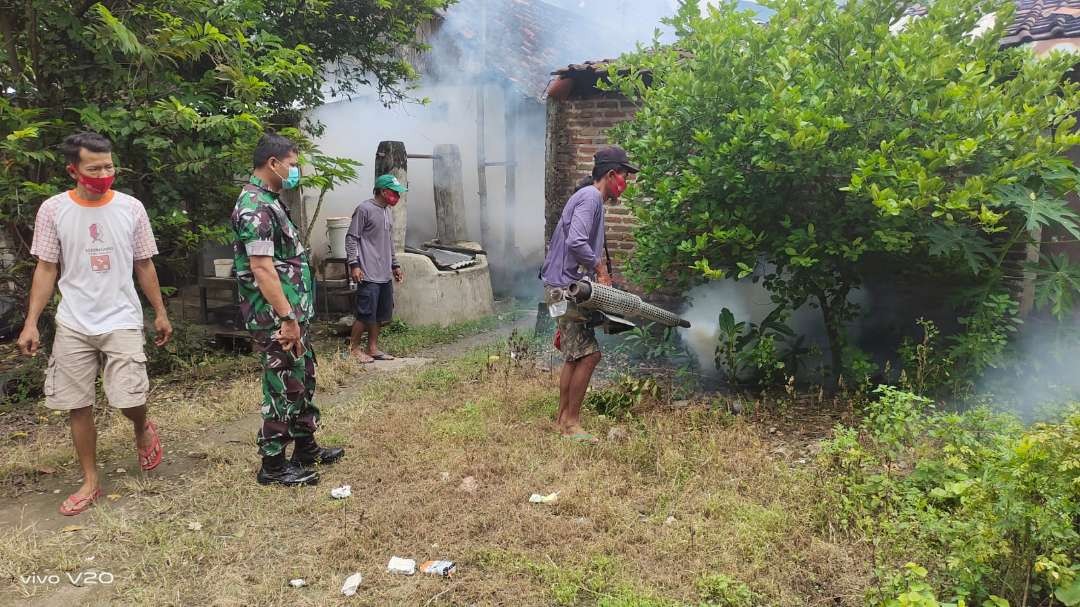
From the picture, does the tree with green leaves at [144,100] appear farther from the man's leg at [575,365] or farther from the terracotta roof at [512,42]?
the terracotta roof at [512,42]

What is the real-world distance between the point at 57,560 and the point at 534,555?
2.23 m

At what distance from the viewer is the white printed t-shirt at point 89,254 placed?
3760mm

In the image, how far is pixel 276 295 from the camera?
3.83 meters

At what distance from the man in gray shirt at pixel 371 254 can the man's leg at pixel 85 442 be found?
10.9ft

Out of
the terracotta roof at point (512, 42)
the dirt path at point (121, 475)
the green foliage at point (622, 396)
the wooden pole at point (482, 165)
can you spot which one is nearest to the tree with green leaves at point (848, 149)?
the green foliage at point (622, 396)

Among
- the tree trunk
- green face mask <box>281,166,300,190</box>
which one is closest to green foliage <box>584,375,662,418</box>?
the tree trunk

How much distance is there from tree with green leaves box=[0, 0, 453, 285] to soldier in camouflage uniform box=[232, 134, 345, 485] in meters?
2.01

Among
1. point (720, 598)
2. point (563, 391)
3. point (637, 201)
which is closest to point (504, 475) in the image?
point (563, 391)

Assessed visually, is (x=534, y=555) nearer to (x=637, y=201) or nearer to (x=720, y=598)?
(x=720, y=598)

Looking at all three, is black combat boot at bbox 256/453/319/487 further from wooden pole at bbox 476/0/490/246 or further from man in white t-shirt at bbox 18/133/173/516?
wooden pole at bbox 476/0/490/246

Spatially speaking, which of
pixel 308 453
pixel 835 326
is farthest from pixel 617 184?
pixel 308 453

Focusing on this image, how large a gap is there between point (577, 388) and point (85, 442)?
2.85 m

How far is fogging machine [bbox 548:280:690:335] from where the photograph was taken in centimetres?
444

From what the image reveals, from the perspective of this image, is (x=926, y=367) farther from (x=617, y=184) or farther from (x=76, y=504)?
(x=76, y=504)
